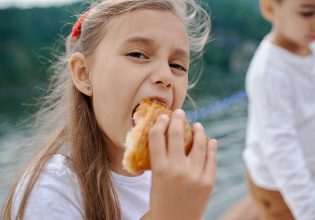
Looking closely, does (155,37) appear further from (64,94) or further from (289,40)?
(289,40)

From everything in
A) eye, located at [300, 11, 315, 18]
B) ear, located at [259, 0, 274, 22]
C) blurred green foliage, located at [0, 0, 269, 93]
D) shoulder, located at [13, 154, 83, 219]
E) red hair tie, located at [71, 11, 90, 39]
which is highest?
red hair tie, located at [71, 11, 90, 39]

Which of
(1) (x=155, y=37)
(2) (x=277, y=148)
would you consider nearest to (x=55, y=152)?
(1) (x=155, y=37)

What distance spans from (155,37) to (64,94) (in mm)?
420

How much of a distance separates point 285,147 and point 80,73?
0.90 metres

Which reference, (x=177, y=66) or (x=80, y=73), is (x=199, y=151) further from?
(x=80, y=73)

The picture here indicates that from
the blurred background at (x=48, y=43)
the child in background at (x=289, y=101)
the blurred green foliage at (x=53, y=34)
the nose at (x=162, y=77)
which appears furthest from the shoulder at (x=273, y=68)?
the blurred green foliage at (x=53, y=34)

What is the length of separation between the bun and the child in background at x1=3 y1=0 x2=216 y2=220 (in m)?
0.03

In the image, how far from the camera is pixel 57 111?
1.50 meters

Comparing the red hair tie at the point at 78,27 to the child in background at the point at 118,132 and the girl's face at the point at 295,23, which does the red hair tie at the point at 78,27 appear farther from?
the girl's face at the point at 295,23

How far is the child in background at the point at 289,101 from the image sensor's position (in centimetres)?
180

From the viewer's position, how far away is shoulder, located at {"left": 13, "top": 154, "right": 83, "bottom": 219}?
43.2 inches

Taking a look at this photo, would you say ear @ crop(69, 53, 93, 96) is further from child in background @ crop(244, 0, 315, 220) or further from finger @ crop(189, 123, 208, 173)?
child in background @ crop(244, 0, 315, 220)

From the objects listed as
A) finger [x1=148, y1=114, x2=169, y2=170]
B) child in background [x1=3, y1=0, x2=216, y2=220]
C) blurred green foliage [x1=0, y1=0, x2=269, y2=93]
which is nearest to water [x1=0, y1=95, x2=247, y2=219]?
child in background [x1=3, y1=0, x2=216, y2=220]

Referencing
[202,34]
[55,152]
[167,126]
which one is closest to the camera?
[167,126]
